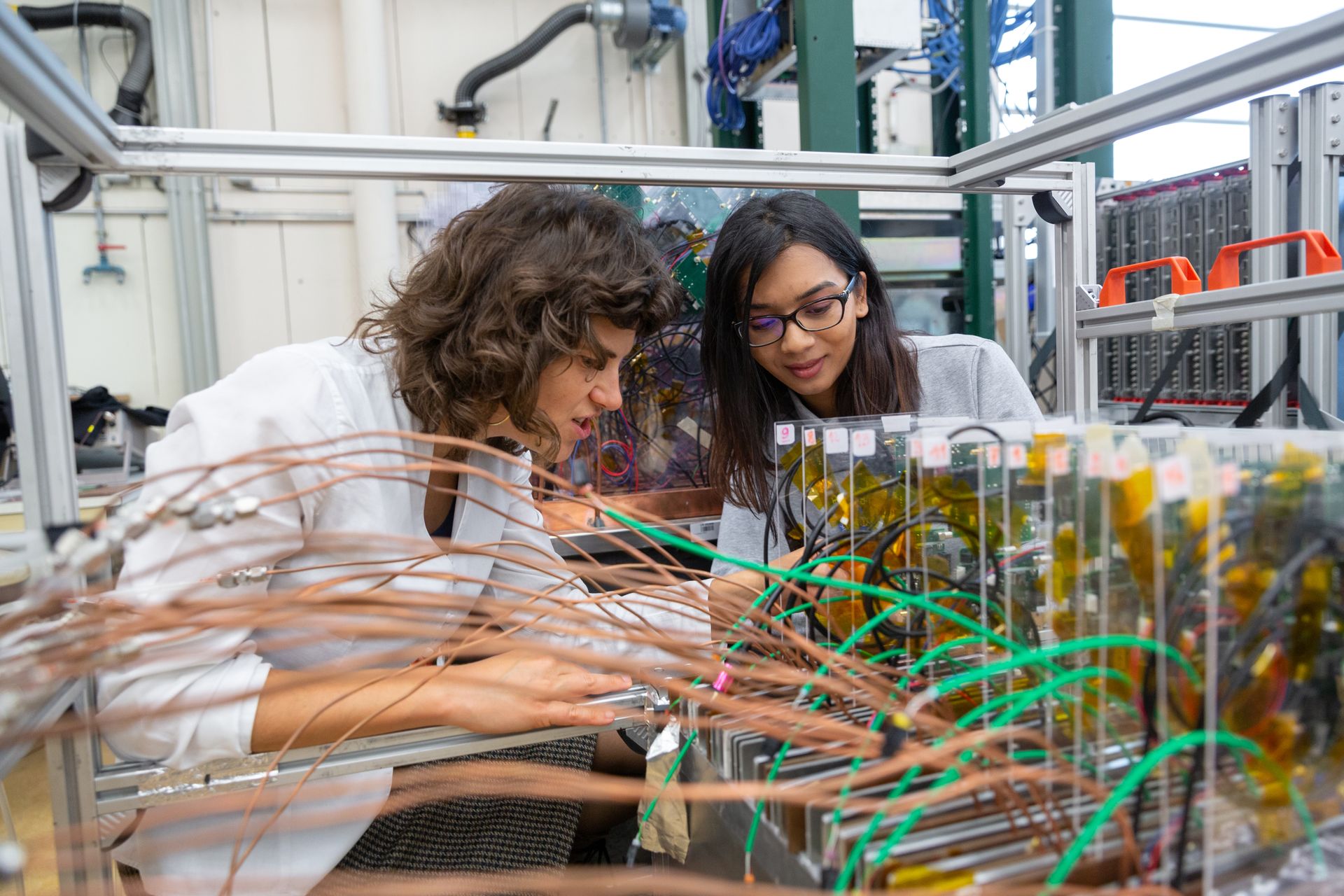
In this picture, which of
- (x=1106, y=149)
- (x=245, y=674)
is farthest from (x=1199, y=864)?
(x=1106, y=149)

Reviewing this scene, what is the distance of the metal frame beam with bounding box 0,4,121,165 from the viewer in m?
0.54

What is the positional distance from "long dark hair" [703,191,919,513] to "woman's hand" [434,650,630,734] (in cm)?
56

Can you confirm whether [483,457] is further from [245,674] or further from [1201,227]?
[1201,227]

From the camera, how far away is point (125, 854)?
928 mm

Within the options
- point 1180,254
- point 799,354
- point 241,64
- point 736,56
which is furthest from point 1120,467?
point 241,64

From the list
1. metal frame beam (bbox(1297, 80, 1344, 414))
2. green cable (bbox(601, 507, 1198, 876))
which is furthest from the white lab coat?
metal frame beam (bbox(1297, 80, 1344, 414))

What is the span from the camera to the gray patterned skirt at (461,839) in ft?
3.21

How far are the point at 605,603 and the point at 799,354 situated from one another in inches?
23.7

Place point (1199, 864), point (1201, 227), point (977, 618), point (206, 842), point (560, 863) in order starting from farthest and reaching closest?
point (1201, 227)
point (560, 863)
point (206, 842)
point (977, 618)
point (1199, 864)

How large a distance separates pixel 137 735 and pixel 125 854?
0.32 meters

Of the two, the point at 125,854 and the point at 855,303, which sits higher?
the point at 855,303

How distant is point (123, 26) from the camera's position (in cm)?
301

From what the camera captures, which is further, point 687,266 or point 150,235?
point 150,235

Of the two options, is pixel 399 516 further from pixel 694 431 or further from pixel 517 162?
pixel 694 431
